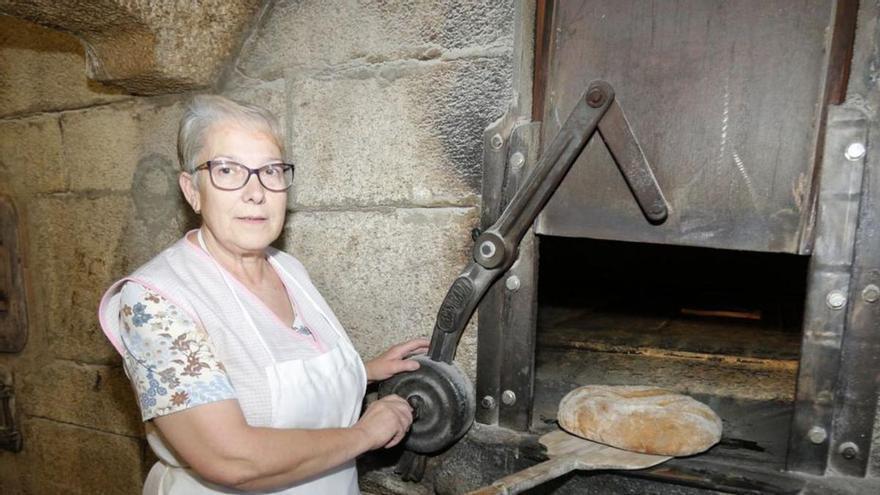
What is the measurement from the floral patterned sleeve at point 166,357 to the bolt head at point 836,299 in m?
1.14

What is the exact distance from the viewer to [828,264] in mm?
1112

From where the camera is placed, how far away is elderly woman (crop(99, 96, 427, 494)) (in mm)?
1009

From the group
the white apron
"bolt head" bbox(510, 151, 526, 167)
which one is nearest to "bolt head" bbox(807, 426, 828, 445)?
"bolt head" bbox(510, 151, 526, 167)

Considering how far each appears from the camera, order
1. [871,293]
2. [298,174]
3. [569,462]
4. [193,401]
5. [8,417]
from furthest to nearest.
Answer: [8,417], [298,174], [569,462], [871,293], [193,401]

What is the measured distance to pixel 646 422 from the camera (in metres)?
1.23

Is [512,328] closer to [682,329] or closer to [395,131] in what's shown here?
[395,131]

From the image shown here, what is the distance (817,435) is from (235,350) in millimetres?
1164

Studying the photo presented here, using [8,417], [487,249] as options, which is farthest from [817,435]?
[8,417]

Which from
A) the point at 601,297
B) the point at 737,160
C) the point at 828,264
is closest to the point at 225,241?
the point at 737,160

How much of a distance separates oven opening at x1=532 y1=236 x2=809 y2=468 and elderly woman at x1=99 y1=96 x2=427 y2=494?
0.55 meters

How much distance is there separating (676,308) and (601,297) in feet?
1.14

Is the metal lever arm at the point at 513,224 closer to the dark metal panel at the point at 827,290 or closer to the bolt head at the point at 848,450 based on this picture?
the dark metal panel at the point at 827,290

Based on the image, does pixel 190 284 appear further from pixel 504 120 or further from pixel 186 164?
pixel 504 120

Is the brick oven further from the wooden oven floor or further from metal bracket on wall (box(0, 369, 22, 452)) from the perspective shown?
metal bracket on wall (box(0, 369, 22, 452))
